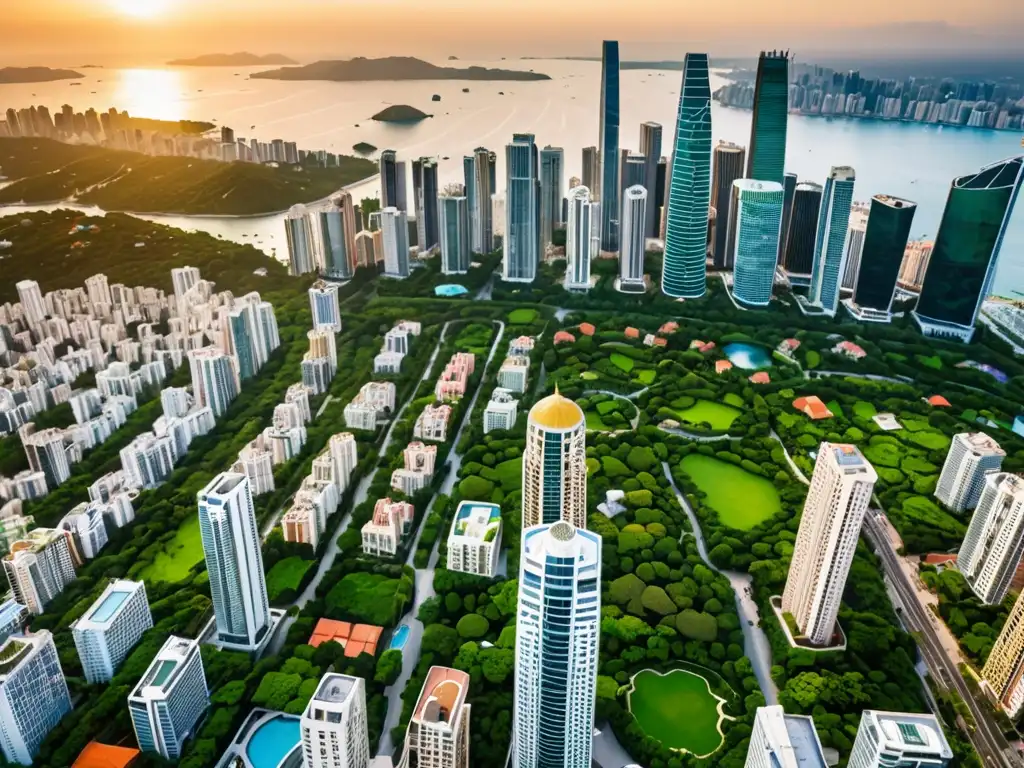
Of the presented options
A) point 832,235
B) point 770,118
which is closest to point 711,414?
point 832,235

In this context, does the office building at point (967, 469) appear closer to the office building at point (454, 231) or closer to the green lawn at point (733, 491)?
the green lawn at point (733, 491)

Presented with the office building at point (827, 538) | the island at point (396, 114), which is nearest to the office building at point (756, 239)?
the office building at point (827, 538)

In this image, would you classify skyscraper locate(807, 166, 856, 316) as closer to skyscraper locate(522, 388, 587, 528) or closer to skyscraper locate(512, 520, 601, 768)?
skyscraper locate(522, 388, 587, 528)

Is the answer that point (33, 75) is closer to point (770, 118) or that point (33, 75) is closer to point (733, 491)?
point (733, 491)

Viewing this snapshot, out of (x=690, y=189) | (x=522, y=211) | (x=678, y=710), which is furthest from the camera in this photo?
(x=522, y=211)

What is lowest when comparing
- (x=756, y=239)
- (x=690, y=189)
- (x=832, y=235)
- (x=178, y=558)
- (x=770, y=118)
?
(x=178, y=558)

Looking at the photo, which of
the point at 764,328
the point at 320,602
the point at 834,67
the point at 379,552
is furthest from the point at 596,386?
the point at 834,67

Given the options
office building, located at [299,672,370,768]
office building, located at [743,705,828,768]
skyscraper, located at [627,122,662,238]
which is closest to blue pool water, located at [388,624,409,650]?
office building, located at [299,672,370,768]
